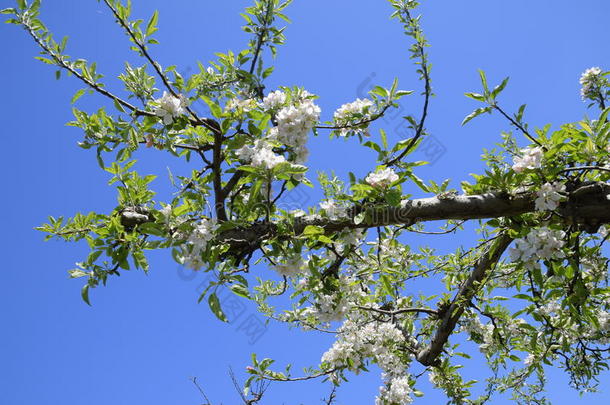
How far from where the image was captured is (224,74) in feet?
8.08

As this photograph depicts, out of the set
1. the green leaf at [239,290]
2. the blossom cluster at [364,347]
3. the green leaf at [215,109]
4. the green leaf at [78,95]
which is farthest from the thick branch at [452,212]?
the blossom cluster at [364,347]

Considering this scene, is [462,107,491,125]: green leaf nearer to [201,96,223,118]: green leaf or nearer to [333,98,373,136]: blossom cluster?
[333,98,373,136]: blossom cluster

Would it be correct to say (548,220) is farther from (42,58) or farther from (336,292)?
(42,58)

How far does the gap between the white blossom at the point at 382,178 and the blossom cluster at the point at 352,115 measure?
0.59 m

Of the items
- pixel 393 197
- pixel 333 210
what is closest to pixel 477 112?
pixel 393 197

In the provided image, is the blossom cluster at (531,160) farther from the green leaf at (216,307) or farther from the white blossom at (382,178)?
the green leaf at (216,307)

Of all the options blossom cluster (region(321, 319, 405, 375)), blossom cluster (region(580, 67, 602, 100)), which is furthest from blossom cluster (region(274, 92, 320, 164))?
blossom cluster (region(580, 67, 602, 100))

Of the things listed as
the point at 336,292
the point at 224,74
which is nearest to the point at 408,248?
the point at 336,292

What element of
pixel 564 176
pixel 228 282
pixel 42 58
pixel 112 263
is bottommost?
pixel 228 282

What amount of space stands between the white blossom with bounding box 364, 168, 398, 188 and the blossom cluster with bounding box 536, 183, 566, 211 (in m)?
0.59

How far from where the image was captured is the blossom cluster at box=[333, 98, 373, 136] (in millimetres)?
2396

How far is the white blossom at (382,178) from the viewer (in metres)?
1.88

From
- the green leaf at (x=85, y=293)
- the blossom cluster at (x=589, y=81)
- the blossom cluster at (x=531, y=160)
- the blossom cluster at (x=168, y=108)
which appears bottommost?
the green leaf at (x=85, y=293)

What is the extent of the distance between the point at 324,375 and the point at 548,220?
2325 millimetres
